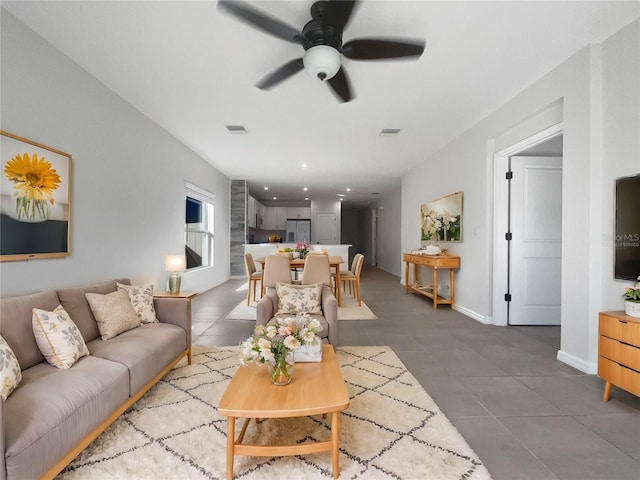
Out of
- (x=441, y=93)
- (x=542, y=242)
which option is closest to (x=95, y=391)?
(x=441, y=93)

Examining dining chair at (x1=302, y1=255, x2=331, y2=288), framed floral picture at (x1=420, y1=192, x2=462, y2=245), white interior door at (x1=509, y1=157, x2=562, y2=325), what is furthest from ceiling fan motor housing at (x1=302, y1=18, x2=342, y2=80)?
framed floral picture at (x1=420, y1=192, x2=462, y2=245)

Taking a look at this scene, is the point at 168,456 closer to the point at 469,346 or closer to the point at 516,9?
the point at 469,346

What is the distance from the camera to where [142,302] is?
2.76 meters

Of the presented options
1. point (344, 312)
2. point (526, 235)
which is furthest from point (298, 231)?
point (526, 235)

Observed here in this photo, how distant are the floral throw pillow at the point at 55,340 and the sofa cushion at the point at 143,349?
0.55 ft

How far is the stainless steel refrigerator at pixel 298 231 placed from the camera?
12266 millimetres

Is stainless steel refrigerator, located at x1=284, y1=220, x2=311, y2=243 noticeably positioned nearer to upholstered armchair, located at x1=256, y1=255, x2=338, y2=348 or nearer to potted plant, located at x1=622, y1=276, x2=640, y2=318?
upholstered armchair, located at x1=256, y1=255, x2=338, y2=348

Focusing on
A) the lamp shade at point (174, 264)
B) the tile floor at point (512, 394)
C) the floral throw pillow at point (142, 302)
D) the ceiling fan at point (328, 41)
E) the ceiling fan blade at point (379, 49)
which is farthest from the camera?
the lamp shade at point (174, 264)

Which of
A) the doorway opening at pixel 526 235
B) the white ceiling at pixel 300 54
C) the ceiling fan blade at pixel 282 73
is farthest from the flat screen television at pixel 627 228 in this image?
the ceiling fan blade at pixel 282 73

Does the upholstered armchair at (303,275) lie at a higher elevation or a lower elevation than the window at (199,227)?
lower

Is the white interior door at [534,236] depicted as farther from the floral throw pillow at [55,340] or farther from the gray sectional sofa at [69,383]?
the floral throw pillow at [55,340]

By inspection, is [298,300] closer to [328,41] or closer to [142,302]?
[142,302]

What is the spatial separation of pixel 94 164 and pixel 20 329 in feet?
5.96

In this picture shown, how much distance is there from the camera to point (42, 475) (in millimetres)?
1330
